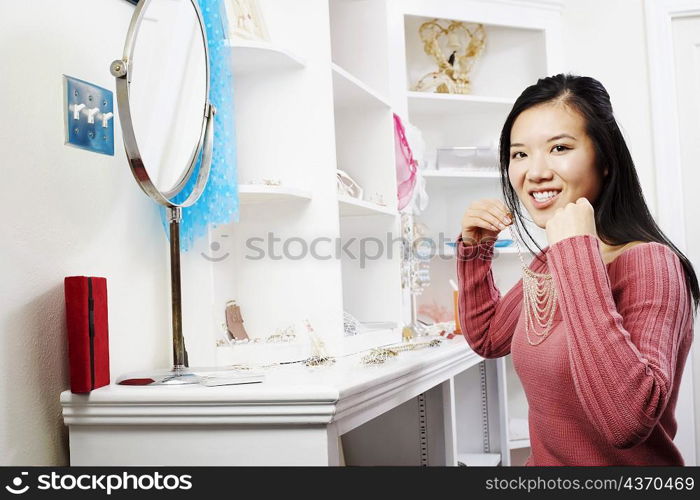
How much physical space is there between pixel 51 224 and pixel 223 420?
17.8 inches

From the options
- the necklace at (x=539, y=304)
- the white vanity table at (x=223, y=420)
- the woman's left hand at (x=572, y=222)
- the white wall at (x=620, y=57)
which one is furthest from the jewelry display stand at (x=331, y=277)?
the woman's left hand at (x=572, y=222)

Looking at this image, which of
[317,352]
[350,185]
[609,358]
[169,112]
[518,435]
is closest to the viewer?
[609,358]

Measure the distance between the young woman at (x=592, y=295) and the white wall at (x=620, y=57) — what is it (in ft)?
6.33

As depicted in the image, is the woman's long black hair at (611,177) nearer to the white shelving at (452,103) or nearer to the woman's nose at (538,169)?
the woman's nose at (538,169)

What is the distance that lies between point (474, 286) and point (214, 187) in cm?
57

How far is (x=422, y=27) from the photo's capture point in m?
3.13

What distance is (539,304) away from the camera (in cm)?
128

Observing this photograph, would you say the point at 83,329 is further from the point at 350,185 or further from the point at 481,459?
the point at 481,459

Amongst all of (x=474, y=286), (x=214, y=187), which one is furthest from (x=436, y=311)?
(x=214, y=187)

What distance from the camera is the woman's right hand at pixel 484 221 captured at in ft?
4.68

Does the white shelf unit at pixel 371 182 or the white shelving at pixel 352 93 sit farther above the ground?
the white shelving at pixel 352 93

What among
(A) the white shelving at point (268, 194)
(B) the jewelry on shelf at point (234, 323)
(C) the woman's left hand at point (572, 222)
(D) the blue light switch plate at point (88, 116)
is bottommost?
(B) the jewelry on shelf at point (234, 323)

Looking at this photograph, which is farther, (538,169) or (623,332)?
(538,169)

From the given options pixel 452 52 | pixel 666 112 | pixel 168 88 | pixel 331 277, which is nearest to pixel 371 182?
pixel 331 277
